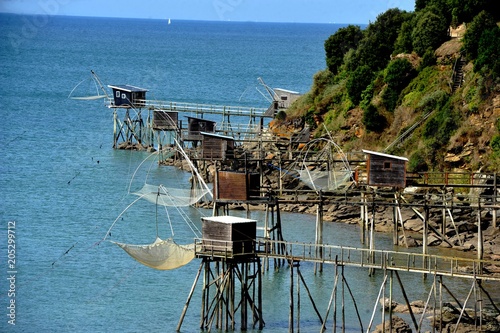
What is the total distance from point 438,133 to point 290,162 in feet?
28.6

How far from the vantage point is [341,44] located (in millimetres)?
98188

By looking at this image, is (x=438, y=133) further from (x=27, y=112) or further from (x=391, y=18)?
(x=27, y=112)

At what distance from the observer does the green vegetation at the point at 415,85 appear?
77.4m

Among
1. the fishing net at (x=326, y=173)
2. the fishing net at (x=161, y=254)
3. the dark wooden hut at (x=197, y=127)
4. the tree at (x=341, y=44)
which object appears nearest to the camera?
the fishing net at (x=161, y=254)

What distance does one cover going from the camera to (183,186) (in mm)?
83562

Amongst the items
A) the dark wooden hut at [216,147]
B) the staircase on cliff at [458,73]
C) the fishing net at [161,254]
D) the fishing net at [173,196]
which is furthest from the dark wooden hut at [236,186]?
the staircase on cliff at [458,73]

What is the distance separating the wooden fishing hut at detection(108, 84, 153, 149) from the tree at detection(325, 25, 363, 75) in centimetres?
1427

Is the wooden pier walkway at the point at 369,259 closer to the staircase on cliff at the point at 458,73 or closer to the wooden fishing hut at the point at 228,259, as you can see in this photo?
the wooden fishing hut at the point at 228,259

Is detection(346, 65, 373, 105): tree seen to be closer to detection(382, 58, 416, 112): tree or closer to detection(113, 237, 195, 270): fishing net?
detection(382, 58, 416, 112): tree

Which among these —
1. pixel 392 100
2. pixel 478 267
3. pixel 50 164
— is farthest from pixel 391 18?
pixel 478 267

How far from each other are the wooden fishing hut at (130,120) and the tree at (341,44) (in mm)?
14270

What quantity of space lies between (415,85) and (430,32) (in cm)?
403

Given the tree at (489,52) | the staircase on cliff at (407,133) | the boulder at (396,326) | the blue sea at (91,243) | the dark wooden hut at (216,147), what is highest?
the tree at (489,52)

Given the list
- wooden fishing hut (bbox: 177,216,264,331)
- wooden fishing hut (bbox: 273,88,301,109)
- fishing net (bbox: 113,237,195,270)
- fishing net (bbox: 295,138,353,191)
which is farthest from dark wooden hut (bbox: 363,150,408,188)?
wooden fishing hut (bbox: 273,88,301,109)
